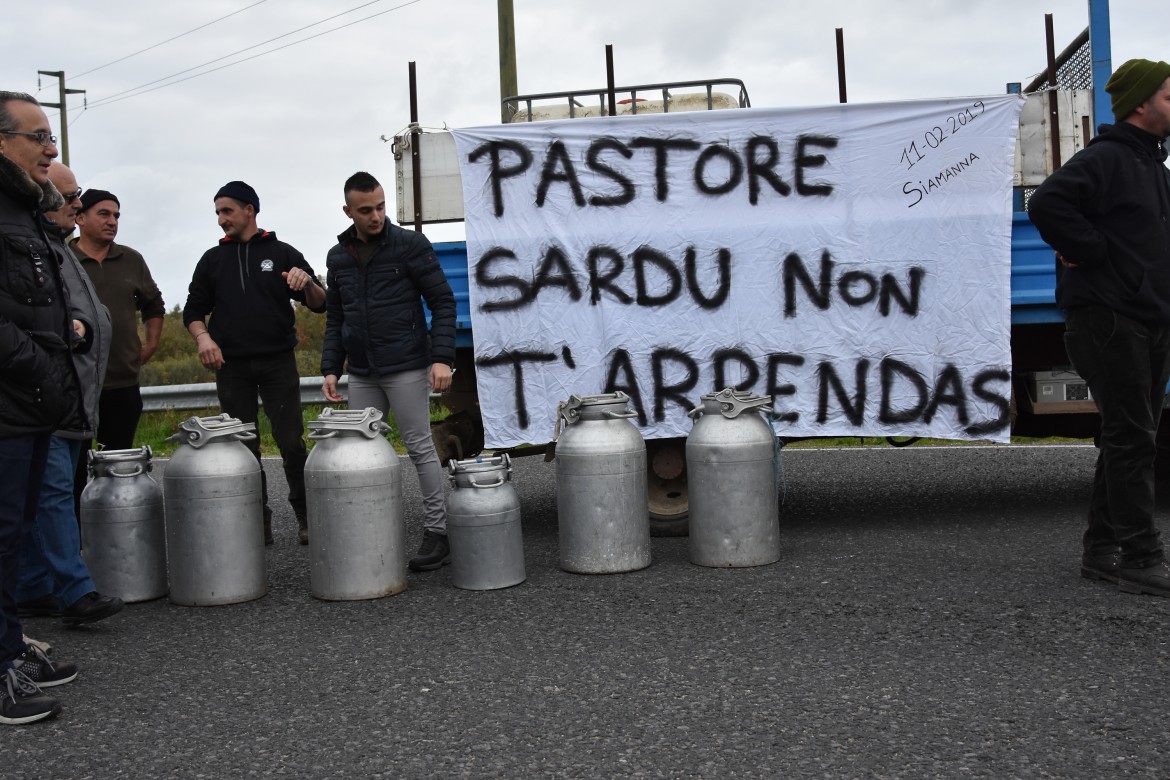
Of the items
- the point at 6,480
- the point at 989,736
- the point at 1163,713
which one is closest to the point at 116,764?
the point at 6,480

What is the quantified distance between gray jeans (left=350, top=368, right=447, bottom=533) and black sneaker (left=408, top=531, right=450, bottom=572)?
4 centimetres

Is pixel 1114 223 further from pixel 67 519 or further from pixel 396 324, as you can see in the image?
pixel 67 519

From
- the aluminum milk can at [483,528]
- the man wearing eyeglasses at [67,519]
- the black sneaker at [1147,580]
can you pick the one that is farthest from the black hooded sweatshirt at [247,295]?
the black sneaker at [1147,580]

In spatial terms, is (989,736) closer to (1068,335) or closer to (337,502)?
(1068,335)

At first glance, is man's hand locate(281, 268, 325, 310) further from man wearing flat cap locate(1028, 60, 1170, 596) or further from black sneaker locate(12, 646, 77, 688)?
man wearing flat cap locate(1028, 60, 1170, 596)

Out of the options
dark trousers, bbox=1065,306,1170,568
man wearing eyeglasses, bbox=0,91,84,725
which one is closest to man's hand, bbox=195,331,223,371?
man wearing eyeglasses, bbox=0,91,84,725

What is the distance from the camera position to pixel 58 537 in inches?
174

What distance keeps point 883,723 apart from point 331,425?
9.36 ft

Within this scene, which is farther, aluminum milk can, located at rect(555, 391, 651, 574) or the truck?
the truck

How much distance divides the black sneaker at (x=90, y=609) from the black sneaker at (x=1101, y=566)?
408 cm

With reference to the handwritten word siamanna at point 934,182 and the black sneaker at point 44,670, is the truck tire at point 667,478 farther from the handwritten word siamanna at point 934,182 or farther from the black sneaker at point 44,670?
the black sneaker at point 44,670

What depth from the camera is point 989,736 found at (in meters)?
3.10

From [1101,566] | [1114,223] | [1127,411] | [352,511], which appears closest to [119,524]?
[352,511]

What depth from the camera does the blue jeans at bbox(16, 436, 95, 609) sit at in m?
4.40
